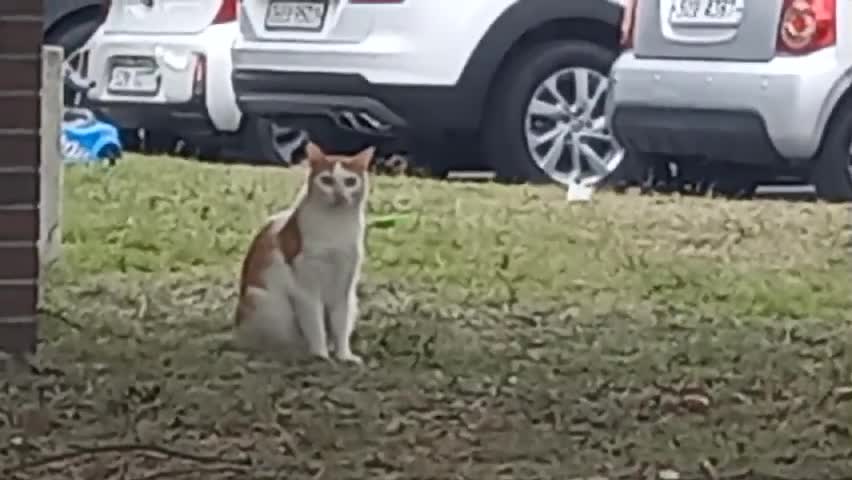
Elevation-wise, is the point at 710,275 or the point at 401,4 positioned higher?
the point at 401,4

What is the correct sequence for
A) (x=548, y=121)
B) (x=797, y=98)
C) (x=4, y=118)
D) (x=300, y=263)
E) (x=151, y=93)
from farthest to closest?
1. (x=151, y=93)
2. (x=548, y=121)
3. (x=797, y=98)
4. (x=300, y=263)
5. (x=4, y=118)

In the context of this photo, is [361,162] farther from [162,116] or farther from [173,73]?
[162,116]

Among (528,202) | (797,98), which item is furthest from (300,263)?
(797,98)

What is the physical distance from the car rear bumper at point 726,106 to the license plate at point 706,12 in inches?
6.1

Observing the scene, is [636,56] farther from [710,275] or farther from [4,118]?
[4,118]

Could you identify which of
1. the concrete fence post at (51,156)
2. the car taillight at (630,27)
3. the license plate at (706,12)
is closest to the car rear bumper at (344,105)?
the car taillight at (630,27)

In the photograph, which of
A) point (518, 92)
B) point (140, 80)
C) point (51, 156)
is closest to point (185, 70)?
point (140, 80)

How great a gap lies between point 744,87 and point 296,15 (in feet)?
6.29

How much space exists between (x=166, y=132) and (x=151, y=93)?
40 cm

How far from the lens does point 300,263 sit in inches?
215

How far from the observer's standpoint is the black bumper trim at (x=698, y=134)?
8.96 metres

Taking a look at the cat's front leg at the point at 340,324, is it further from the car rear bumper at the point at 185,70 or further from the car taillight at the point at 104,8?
the car taillight at the point at 104,8

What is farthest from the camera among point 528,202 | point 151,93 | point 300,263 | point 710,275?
point 151,93

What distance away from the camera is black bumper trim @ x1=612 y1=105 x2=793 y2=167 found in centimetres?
896
